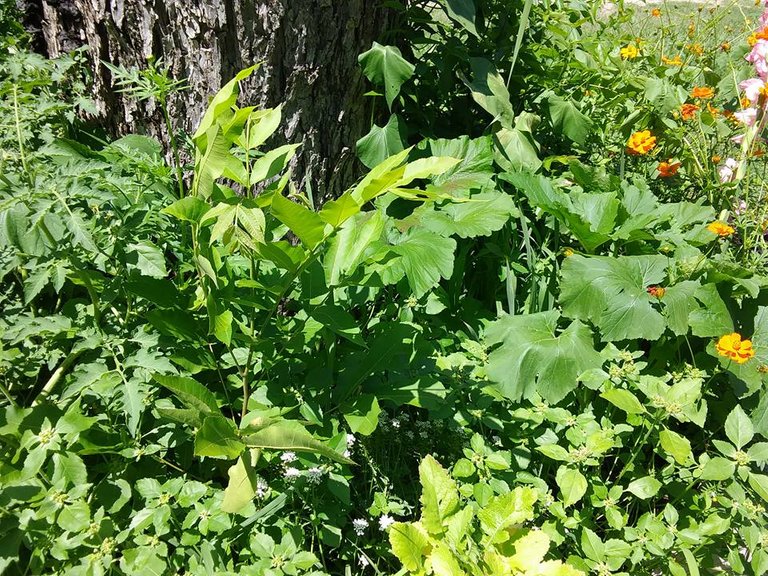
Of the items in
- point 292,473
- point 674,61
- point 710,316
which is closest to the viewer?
point 292,473

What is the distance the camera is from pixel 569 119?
2.30m

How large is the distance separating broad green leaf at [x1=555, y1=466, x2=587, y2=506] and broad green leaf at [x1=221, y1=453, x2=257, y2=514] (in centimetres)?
77

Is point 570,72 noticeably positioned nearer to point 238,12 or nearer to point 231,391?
point 238,12

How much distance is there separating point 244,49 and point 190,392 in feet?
3.59

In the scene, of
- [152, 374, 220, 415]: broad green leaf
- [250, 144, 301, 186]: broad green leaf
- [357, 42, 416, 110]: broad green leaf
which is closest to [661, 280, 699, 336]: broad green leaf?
[357, 42, 416, 110]: broad green leaf

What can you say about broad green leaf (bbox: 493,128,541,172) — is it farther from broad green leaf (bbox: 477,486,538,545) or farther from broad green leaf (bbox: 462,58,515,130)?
broad green leaf (bbox: 477,486,538,545)

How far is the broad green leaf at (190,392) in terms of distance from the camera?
4.17 feet

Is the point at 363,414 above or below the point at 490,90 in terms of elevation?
below

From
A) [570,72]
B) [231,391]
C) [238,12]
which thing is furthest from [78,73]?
[570,72]

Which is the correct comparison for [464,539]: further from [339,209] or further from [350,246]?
[339,209]

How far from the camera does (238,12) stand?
6.03 feet

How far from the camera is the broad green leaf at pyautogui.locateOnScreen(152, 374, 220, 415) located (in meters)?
1.27

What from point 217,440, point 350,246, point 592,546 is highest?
point 350,246

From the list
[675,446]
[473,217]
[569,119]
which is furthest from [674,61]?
[675,446]
